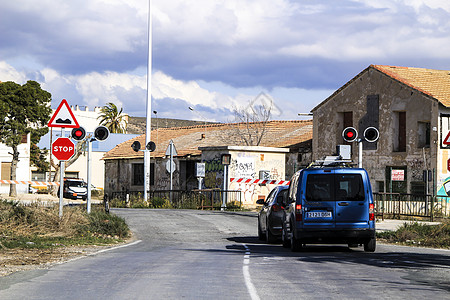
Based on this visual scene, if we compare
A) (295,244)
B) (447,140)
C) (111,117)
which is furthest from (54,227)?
(111,117)

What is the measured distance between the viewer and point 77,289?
30.8 feet

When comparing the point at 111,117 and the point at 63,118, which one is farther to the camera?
the point at 111,117

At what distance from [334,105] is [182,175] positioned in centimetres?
1081

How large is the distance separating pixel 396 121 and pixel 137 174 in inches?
793

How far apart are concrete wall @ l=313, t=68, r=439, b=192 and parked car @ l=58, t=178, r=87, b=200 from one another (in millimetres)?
19554

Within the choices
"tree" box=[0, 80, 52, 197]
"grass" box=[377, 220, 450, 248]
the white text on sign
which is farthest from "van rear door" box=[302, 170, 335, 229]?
"tree" box=[0, 80, 52, 197]

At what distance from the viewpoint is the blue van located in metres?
15.4

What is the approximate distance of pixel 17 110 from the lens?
53.4 metres

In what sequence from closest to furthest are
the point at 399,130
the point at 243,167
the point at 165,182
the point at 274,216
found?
the point at 274,216
the point at 399,130
the point at 243,167
the point at 165,182

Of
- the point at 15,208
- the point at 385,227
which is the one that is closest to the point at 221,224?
the point at 385,227

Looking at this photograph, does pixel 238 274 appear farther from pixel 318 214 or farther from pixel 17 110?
pixel 17 110

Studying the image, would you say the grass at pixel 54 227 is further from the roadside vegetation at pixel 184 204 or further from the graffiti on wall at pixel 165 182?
the graffiti on wall at pixel 165 182

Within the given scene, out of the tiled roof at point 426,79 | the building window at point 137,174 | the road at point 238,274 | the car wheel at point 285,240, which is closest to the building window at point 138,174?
the building window at point 137,174

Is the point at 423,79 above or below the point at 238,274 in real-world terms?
above
